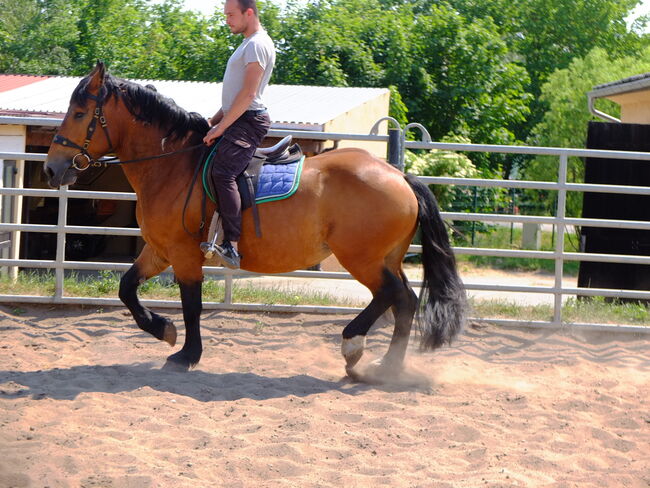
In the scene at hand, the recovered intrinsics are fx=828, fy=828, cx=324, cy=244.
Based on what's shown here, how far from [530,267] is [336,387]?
11273 mm

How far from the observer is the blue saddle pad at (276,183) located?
5906mm

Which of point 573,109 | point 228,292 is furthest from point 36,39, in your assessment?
point 228,292

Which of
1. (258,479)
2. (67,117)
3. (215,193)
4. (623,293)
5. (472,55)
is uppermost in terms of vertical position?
(472,55)

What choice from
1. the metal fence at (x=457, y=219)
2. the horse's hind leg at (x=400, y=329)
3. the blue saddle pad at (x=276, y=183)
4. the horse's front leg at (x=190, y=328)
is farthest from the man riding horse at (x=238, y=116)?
the metal fence at (x=457, y=219)

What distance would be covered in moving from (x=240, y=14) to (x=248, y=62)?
0.37m

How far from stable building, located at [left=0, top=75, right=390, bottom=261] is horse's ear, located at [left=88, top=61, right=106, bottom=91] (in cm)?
522

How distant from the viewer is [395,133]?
7547mm

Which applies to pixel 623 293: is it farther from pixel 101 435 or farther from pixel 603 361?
pixel 101 435

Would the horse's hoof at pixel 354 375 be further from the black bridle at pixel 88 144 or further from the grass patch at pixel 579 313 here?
the grass patch at pixel 579 313

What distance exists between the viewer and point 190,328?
612 centimetres

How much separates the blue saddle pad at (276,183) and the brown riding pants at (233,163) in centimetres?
18

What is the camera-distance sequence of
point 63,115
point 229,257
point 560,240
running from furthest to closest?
point 63,115, point 560,240, point 229,257

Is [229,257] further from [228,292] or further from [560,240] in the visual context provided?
[560,240]

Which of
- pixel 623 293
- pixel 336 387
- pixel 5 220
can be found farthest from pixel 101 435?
pixel 5 220
